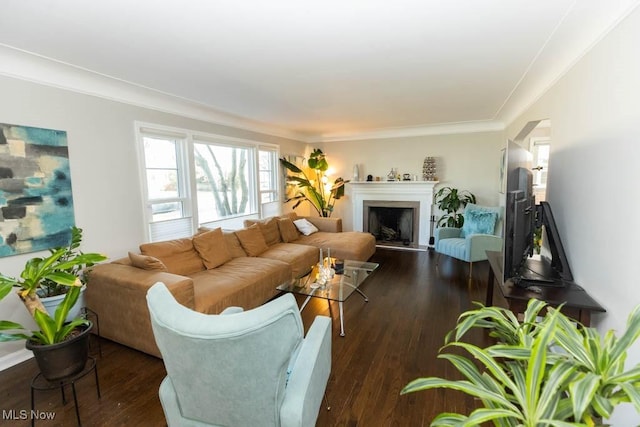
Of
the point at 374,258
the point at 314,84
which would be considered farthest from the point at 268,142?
the point at 374,258

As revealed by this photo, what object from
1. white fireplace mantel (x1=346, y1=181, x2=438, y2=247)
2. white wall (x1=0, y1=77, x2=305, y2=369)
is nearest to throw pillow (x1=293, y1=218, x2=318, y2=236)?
white fireplace mantel (x1=346, y1=181, x2=438, y2=247)

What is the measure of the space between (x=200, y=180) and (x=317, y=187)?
292 cm

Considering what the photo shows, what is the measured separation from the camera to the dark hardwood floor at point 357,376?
1808 mm

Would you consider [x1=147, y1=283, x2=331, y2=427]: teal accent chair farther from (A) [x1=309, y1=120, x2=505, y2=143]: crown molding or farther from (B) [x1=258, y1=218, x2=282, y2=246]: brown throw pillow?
(A) [x1=309, y1=120, x2=505, y2=143]: crown molding

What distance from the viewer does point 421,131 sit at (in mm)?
5680

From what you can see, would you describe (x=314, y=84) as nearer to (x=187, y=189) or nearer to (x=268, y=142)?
(x=187, y=189)

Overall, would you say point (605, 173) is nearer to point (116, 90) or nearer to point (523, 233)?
point (523, 233)

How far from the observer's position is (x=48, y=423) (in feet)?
5.81

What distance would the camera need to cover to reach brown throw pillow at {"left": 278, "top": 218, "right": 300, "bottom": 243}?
4.75 m

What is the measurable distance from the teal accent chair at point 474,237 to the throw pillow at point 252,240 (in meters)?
2.72

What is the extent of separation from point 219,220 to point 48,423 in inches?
115
